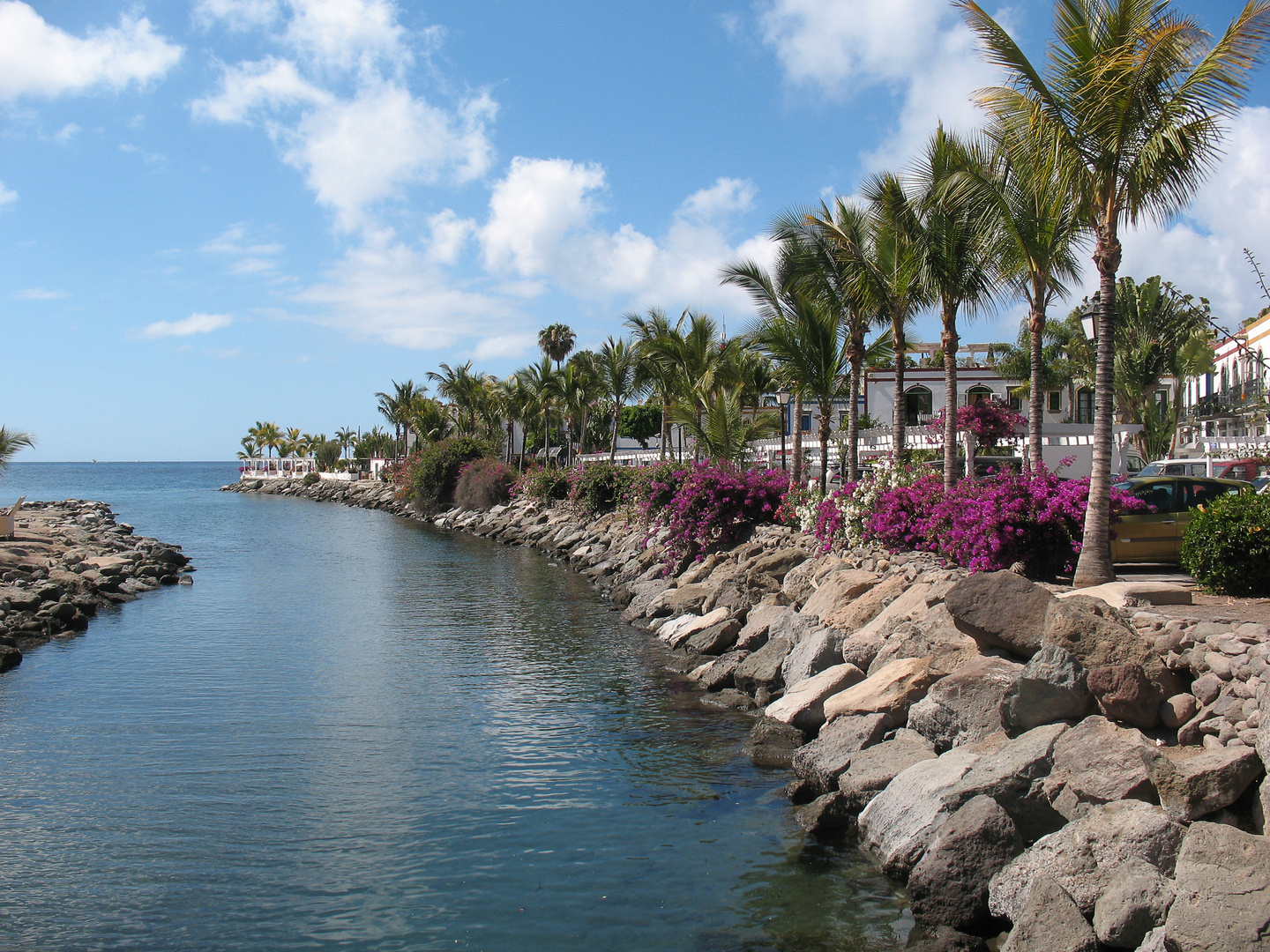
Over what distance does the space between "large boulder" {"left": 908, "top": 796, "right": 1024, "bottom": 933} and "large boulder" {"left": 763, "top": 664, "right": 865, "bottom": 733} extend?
3.86 m

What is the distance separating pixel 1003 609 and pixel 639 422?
62.2 m

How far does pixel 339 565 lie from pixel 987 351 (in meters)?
43.5

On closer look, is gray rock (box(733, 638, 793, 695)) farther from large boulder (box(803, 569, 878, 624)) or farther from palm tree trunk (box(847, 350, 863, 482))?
palm tree trunk (box(847, 350, 863, 482))

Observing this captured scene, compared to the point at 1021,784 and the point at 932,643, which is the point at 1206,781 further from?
the point at 932,643

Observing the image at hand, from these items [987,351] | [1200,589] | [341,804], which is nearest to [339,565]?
[341,804]

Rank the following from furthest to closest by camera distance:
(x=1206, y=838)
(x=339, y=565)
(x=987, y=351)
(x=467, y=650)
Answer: (x=987, y=351) < (x=339, y=565) < (x=467, y=650) < (x=1206, y=838)

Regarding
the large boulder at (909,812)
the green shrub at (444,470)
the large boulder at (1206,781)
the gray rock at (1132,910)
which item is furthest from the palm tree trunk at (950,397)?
the green shrub at (444,470)

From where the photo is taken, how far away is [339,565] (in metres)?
31.8

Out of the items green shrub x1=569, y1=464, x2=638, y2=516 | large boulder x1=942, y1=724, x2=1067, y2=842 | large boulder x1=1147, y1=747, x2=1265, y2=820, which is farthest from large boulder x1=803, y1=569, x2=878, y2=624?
green shrub x1=569, y1=464, x2=638, y2=516

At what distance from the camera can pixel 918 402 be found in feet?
148

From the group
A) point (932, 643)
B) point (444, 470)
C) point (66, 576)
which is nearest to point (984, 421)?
point (932, 643)

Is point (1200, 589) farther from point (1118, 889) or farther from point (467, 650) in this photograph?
point (467, 650)

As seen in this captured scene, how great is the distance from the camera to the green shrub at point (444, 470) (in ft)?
183

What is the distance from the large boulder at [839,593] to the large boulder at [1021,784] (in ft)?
19.5
